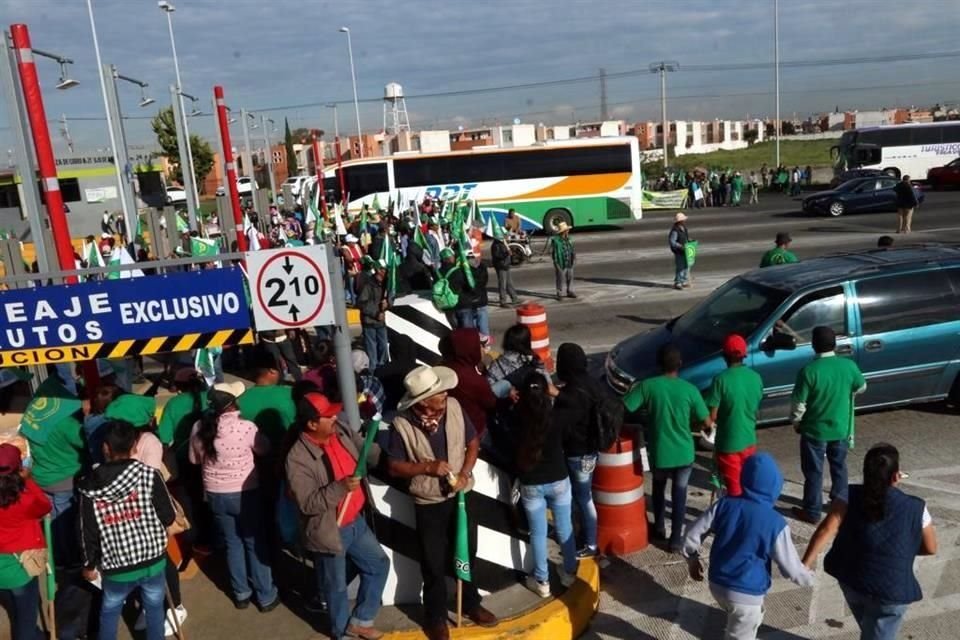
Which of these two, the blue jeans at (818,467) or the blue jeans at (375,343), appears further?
the blue jeans at (375,343)

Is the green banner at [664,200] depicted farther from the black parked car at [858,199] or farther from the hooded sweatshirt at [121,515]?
the hooded sweatshirt at [121,515]

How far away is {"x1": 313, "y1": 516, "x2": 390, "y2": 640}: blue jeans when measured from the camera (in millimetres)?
4426

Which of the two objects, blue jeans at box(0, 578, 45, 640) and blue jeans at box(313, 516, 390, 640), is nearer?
blue jeans at box(0, 578, 45, 640)

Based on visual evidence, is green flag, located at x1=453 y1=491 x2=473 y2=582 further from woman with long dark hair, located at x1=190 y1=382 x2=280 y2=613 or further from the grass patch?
the grass patch

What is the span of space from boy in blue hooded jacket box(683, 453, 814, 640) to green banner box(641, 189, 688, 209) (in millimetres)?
33282

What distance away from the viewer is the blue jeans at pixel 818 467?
19.0 feet

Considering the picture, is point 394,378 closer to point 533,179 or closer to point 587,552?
point 587,552

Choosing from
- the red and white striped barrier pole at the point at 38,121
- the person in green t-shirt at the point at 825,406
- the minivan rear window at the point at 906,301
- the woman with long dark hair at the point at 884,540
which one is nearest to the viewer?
the woman with long dark hair at the point at 884,540

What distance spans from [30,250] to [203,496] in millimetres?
17811

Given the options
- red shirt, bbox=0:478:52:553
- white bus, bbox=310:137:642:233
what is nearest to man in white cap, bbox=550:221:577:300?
red shirt, bbox=0:478:52:553

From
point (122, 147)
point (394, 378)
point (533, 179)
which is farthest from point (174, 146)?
point (394, 378)

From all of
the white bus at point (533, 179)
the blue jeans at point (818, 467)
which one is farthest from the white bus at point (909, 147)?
the blue jeans at point (818, 467)

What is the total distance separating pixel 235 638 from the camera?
187 inches

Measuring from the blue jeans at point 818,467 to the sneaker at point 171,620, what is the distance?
177 inches
